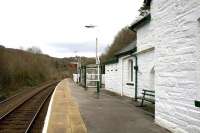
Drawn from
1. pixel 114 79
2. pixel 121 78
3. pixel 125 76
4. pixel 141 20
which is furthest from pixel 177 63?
pixel 114 79

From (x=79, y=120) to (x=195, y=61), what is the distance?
532 centimetres

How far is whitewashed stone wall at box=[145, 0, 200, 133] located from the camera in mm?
9016

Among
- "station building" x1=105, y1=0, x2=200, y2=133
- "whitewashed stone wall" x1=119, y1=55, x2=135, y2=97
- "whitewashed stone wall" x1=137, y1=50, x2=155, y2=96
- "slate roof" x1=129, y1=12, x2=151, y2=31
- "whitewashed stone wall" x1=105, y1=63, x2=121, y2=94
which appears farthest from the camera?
"whitewashed stone wall" x1=105, y1=63, x2=121, y2=94

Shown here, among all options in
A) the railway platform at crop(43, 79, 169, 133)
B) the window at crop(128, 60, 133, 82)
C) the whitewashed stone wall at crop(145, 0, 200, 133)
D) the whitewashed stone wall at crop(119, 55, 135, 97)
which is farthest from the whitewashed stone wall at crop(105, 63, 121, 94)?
the whitewashed stone wall at crop(145, 0, 200, 133)

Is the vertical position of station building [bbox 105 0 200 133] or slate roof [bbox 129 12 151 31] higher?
slate roof [bbox 129 12 151 31]

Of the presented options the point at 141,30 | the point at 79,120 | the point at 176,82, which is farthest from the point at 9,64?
the point at 176,82

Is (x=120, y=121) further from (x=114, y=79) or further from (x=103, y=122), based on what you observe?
(x=114, y=79)

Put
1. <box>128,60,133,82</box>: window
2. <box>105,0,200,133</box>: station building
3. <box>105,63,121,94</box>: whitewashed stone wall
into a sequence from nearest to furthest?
1. <box>105,0,200,133</box>: station building
2. <box>128,60,133,82</box>: window
3. <box>105,63,121,94</box>: whitewashed stone wall

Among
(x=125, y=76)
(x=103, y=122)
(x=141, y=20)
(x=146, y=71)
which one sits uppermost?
(x=141, y=20)

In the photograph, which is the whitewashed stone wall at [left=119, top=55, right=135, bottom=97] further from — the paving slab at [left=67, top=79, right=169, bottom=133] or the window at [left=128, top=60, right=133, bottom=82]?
the paving slab at [left=67, top=79, right=169, bottom=133]

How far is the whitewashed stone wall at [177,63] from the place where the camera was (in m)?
9.02

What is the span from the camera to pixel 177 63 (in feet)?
32.9

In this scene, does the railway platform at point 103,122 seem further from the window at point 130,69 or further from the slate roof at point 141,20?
the window at point 130,69

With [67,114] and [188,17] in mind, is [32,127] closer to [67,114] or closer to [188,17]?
[67,114]
